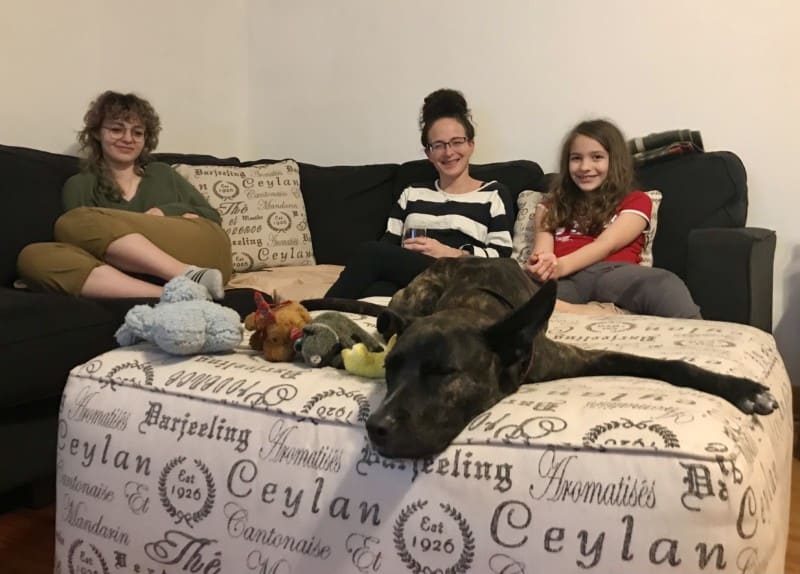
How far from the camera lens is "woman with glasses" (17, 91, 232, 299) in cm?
212

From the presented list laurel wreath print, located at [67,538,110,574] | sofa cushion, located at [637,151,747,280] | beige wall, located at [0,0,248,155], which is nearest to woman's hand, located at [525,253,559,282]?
sofa cushion, located at [637,151,747,280]

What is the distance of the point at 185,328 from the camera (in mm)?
1362

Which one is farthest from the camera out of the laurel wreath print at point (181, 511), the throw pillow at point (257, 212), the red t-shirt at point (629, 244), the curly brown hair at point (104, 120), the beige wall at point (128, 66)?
the throw pillow at point (257, 212)

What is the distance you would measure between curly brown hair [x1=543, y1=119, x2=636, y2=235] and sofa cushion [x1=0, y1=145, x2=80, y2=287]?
5.51 ft

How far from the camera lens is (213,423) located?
122cm

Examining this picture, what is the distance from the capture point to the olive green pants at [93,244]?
2121mm

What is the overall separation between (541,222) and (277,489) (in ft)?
5.36

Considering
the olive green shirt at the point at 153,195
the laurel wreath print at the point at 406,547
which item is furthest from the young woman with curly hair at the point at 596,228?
the olive green shirt at the point at 153,195

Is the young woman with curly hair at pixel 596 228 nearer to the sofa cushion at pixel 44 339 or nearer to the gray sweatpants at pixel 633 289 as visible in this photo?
the gray sweatpants at pixel 633 289

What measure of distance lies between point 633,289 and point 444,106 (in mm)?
1064

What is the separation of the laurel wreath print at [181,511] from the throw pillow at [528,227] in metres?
1.58

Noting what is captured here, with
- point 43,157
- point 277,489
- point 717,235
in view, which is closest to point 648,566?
point 277,489

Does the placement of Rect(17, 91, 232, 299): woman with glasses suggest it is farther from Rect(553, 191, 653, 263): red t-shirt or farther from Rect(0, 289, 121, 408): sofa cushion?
Rect(553, 191, 653, 263): red t-shirt

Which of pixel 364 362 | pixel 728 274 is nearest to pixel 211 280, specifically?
pixel 364 362
